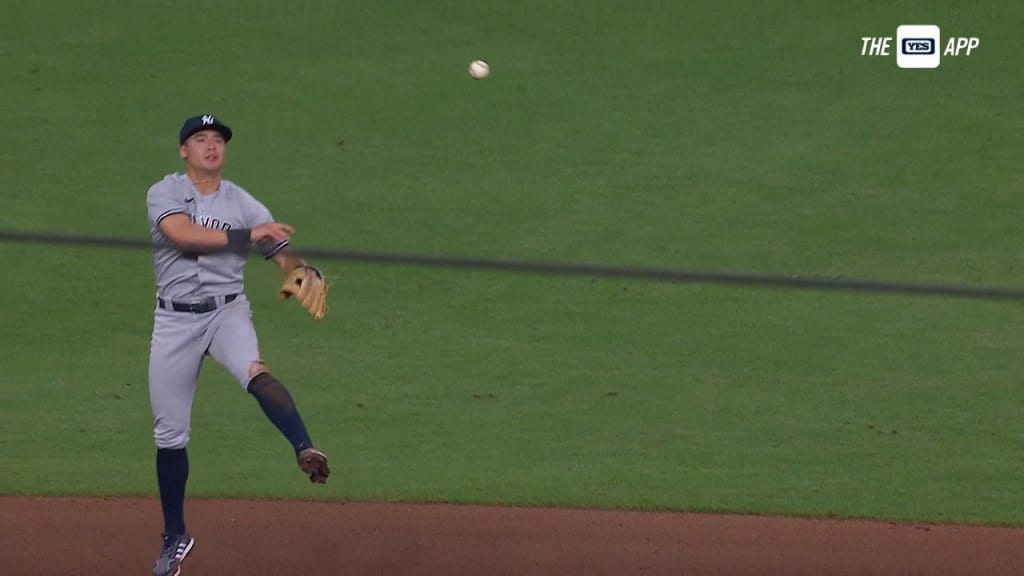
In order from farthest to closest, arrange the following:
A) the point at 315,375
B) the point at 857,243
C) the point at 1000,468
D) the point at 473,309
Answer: the point at 857,243 → the point at 473,309 → the point at 315,375 → the point at 1000,468

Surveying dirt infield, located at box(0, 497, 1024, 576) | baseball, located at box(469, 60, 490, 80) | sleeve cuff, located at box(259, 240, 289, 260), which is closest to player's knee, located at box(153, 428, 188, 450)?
dirt infield, located at box(0, 497, 1024, 576)

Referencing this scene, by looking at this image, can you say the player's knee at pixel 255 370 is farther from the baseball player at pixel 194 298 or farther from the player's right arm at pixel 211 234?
the player's right arm at pixel 211 234

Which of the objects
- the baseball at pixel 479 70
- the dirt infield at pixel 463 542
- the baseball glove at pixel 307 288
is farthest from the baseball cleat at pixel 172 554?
the baseball at pixel 479 70

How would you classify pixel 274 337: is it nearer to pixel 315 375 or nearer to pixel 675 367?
pixel 315 375

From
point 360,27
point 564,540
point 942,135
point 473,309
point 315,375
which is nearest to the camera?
point 564,540

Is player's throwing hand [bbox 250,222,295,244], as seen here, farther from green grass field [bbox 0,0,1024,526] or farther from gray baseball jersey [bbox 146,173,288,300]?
green grass field [bbox 0,0,1024,526]

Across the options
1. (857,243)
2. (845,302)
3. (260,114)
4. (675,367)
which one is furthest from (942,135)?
(260,114)

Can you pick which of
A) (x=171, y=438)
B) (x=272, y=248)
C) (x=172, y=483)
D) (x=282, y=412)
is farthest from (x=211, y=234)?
(x=172, y=483)
